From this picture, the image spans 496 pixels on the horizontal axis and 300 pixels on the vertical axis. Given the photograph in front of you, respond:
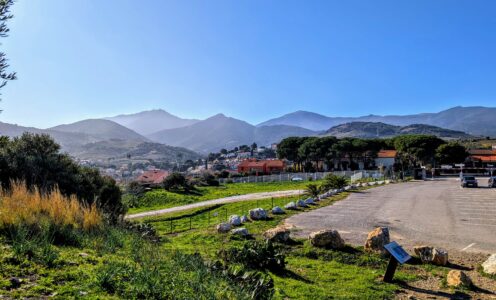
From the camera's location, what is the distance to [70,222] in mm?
8266

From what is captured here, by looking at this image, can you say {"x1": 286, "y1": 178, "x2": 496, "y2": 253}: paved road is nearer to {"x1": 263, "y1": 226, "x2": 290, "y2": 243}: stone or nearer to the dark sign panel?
{"x1": 263, "y1": 226, "x2": 290, "y2": 243}: stone

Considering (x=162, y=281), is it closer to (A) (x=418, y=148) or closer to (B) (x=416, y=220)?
(B) (x=416, y=220)

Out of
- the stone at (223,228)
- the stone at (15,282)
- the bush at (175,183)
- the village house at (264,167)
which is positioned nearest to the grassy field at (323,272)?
the stone at (223,228)

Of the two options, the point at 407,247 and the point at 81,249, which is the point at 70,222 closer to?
the point at 81,249

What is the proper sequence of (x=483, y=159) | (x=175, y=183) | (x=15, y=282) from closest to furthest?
(x=15, y=282)
(x=175, y=183)
(x=483, y=159)

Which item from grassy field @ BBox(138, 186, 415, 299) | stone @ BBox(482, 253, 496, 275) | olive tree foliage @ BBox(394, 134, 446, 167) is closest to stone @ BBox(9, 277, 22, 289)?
grassy field @ BBox(138, 186, 415, 299)

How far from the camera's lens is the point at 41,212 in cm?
806

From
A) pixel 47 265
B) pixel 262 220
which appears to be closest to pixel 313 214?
pixel 262 220

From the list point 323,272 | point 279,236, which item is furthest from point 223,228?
point 323,272

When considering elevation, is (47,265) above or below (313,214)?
above

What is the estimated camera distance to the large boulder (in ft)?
33.7

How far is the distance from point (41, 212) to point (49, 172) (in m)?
11.5

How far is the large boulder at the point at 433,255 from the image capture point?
33.7 ft

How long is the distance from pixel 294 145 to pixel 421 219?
2697 inches
